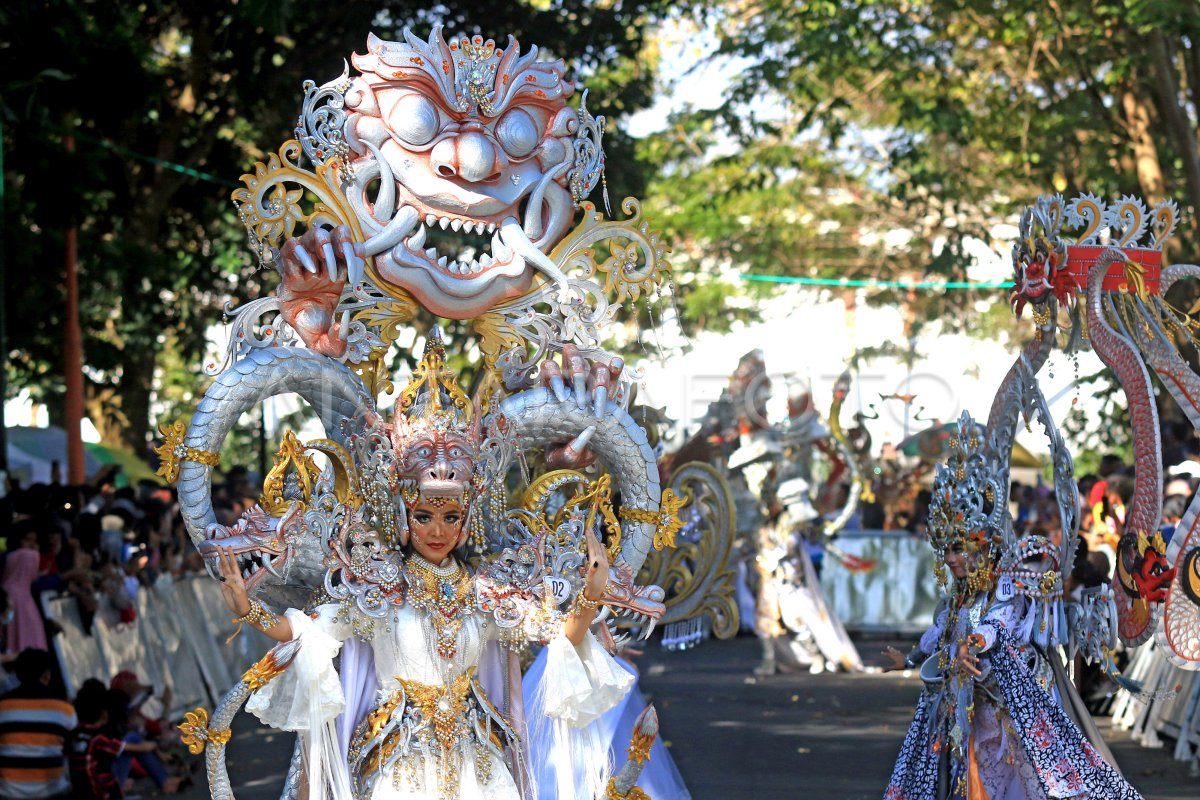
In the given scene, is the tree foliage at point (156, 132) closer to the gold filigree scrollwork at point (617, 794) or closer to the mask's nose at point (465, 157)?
the mask's nose at point (465, 157)

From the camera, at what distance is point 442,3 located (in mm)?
19094

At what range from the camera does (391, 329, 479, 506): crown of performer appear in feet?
19.3

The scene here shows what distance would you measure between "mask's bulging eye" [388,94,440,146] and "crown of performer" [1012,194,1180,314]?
3.08 metres

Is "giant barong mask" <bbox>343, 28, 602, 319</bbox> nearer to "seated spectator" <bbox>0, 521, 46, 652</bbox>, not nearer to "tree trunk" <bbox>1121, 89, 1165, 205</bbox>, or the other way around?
"seated spectator" <bbox>0, 521, 46, 652</bbox>

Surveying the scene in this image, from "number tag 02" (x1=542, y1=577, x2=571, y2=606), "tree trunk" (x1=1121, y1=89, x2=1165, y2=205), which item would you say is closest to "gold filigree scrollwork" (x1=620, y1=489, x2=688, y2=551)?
"number tag 02" (x1=542, y1=577, x2=571, y2=606)

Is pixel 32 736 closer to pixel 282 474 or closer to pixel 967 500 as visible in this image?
pixel 282 474

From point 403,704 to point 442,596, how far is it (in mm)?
367

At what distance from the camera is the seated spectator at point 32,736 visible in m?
8.88

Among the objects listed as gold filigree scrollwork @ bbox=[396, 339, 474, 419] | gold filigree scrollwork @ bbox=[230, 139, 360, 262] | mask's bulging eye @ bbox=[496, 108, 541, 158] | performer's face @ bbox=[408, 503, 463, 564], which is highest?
mask's bulging eye @ bbox=[496, 108, 541, 158]

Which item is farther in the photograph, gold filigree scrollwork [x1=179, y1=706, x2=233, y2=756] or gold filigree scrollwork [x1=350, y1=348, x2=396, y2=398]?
gold filigree scrollwork [x1=350, y1=348, x2=396, y2=398]

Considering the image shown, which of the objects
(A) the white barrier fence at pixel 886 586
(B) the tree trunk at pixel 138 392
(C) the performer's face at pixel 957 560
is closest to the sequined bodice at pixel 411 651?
(C) the performer's face at pixel 957 560

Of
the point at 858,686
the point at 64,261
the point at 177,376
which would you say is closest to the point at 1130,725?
the point at 858,686

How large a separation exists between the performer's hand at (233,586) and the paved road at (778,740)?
4636 mm

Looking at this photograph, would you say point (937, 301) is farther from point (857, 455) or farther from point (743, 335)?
point (743, 335)
